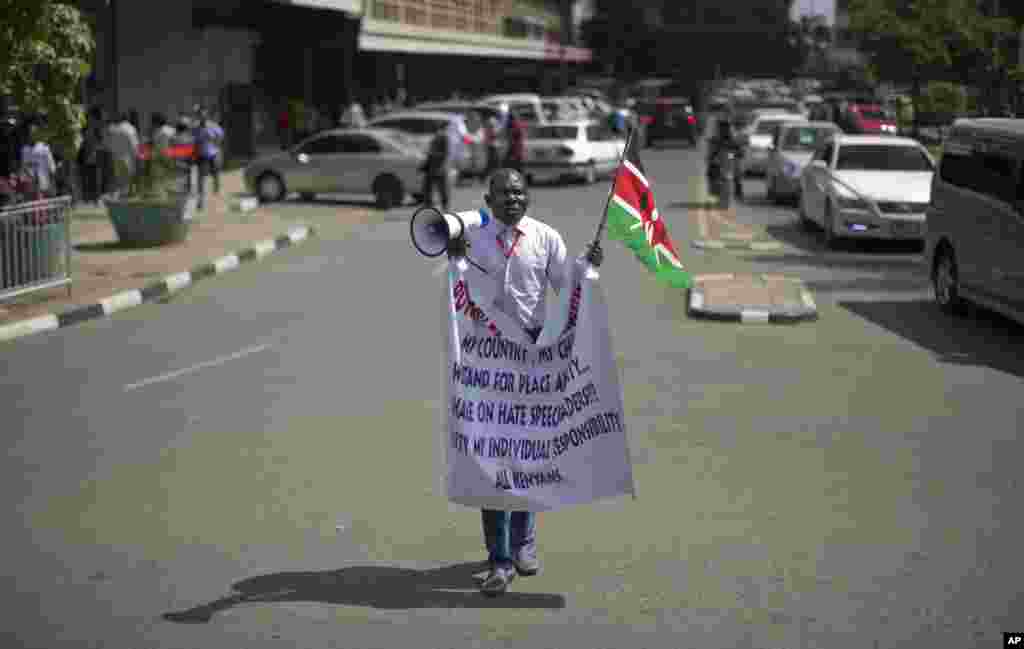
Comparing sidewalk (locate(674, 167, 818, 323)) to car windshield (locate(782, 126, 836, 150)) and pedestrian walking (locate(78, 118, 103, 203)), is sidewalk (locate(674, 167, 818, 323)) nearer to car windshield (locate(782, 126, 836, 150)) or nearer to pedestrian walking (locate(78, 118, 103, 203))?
car windshield (locate(782, 126, 836, 150))

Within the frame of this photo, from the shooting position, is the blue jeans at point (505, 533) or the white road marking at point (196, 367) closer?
the blue jeans at point (505, 533)

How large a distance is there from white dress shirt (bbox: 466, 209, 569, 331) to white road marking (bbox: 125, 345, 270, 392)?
220 inches

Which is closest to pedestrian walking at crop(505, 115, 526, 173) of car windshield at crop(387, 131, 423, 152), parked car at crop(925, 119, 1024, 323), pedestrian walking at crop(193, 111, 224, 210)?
car windshield at crop(387, 131, 423, 152)

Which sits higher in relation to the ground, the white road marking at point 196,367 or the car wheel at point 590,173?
the car wheel at point 590,173

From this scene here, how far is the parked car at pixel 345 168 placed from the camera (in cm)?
2859

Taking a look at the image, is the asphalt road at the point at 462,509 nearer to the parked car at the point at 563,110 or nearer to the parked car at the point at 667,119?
the parked car at the point at 563,110

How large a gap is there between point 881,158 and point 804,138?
7.62 metres

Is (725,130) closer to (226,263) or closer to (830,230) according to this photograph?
(830,230)

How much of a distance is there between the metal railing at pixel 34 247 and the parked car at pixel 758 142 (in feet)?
73.4

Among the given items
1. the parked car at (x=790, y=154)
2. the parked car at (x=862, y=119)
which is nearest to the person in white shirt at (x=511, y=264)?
the parked car at (x=790, y=154)

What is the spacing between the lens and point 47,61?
638 inches

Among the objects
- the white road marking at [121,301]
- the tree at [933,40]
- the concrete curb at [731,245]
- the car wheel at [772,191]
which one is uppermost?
the tree at [933,40]

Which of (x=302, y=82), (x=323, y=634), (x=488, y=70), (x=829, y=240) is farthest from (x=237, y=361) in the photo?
(x=488, y=70)

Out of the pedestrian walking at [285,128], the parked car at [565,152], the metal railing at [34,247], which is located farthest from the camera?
the pedestrian walking at [285,128]
